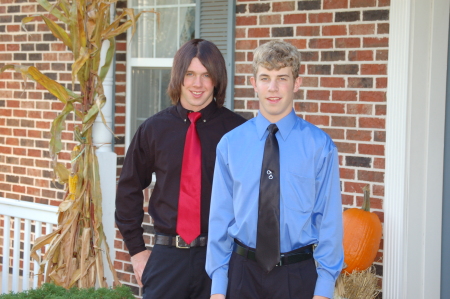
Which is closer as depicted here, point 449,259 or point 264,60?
point 264,60

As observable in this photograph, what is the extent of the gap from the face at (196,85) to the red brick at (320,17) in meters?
1.43

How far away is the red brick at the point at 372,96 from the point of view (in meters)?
3.81

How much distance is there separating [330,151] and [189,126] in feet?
2.89

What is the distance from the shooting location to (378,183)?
3.85 m

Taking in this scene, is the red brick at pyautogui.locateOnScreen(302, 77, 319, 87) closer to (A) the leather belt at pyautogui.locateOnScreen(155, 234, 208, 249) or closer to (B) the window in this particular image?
(B) the window

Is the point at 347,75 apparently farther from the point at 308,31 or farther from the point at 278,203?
the point at 278,203

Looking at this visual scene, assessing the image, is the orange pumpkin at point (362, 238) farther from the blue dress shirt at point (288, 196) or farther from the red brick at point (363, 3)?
the blue dress shirt at point (288, 196)

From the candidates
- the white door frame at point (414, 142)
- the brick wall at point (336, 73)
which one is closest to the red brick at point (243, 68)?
the brick wall at point (336, 73)

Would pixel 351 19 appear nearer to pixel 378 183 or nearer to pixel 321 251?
pixel 378 183

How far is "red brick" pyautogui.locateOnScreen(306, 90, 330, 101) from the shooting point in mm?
4055

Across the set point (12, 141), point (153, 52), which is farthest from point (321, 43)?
point (12, 141)

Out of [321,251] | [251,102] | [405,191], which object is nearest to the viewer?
[321,251]

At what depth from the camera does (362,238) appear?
3.64 m

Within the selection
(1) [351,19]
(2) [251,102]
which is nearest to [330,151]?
(1) [351,19]
